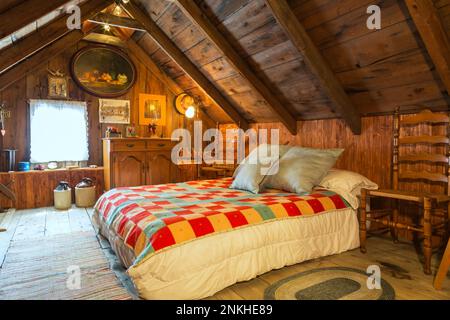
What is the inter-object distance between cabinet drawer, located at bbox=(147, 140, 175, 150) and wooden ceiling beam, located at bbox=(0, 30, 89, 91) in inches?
64.5

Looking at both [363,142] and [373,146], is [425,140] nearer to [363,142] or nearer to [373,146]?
[373,146]

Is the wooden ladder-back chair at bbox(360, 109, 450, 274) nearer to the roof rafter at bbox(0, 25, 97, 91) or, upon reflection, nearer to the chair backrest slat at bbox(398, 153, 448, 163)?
the chair backrest slat at bbox(398, 153, 448, 163)

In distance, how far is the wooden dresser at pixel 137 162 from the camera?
4008 millimetres

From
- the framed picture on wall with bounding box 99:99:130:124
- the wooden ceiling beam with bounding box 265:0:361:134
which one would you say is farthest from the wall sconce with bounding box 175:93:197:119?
the wooden ceiling beam with bounding box 265:0:361:134

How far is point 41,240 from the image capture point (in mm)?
2676

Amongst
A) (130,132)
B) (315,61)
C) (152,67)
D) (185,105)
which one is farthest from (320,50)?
(130,132)

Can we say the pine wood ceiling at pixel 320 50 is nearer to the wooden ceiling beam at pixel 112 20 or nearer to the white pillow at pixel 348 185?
the wooden ceiling beam at pixel 112 20

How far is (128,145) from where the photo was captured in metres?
4.08

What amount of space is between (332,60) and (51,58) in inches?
145

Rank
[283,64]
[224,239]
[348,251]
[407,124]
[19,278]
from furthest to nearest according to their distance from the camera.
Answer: [283,64] → [407,124] → [348,251] → [19,278] → [224,239]
